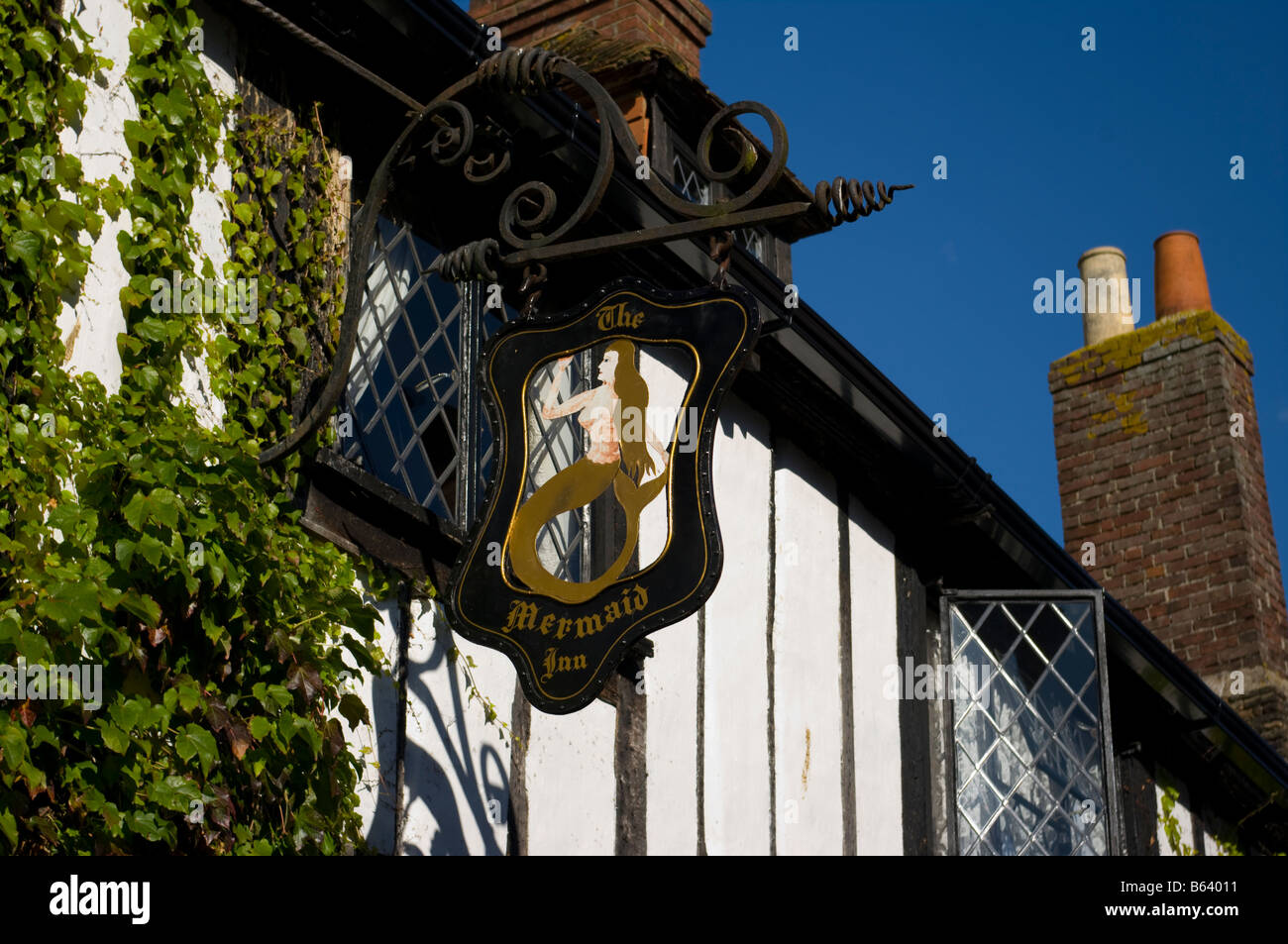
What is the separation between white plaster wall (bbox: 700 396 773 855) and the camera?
758 cm

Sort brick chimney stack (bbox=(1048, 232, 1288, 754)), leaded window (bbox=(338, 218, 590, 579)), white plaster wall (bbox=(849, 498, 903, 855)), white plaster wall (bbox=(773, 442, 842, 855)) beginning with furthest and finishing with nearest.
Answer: brick chimney stack (bbox=(1048, 232, 1288, 754)), white plaster wall (bbox=(849, 498, 903, 855)), white plaster wall (bbox=(773, 442, 842, 855)), leaded window (bbox=(338, 218, 590, 579))

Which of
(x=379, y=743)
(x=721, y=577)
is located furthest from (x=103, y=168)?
(x=721, y=577)

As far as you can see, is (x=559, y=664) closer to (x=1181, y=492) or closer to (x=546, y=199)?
(x=546, y=199)

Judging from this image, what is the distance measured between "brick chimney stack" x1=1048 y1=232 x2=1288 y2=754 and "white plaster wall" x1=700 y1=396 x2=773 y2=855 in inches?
255

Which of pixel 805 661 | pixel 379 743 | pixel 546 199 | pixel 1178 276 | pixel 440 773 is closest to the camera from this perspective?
pixel 546 199

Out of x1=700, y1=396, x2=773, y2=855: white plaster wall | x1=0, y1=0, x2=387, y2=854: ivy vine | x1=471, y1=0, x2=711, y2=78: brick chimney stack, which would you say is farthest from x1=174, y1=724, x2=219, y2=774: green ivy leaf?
x1=471, y1=0, x2=711, y2=78: brick chimney stack

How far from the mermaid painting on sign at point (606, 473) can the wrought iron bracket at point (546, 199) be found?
1.21ft

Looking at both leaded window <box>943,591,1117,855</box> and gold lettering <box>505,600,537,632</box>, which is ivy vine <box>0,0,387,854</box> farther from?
leaded window <box>943,591,1117,855</box>

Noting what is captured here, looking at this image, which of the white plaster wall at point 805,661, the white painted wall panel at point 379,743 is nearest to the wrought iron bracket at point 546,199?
the white painted wall panel at point 379,743

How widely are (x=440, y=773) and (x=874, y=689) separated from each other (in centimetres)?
311

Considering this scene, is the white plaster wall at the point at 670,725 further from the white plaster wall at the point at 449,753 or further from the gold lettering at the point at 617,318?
the gold lettering at the point at 617,318

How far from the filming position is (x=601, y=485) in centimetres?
553

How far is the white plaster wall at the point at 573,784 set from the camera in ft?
21.8
